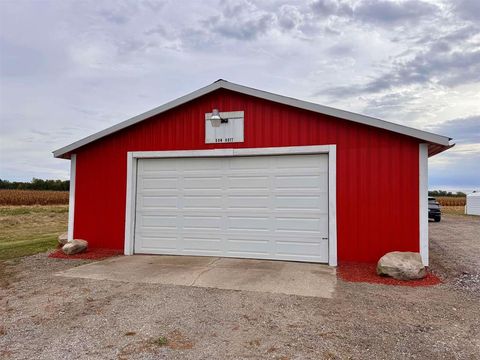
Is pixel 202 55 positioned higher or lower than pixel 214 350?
higher

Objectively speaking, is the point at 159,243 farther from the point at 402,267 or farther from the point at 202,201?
the point at 402,267

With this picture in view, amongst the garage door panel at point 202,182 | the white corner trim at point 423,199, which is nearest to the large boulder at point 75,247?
the garage door panel at point 202,182

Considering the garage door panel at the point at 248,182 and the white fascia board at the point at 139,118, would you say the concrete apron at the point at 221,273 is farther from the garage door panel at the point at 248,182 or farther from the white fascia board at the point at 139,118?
the white fascia board at the point at 139,118

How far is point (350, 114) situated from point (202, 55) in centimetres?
587

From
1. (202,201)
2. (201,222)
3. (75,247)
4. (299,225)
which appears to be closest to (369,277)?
(299,225)

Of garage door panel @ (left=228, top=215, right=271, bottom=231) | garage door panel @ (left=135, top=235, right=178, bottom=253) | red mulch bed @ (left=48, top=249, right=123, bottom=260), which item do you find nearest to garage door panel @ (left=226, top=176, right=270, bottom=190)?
garage door panel @ (left=228, top=215, right=271, bottom=231)

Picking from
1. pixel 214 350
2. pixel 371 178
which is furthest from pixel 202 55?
pixel 214 350

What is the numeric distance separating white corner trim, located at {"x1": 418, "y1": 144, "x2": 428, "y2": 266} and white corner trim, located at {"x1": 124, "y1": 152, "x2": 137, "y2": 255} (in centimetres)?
634

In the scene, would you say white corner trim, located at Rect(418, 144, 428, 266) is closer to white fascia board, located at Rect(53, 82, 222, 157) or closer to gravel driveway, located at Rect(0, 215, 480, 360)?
gravel driveway, located at Rect(0, 215, 480, 360)

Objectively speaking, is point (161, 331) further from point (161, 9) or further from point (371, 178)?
point (161, 9)

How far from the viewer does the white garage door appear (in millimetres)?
7109

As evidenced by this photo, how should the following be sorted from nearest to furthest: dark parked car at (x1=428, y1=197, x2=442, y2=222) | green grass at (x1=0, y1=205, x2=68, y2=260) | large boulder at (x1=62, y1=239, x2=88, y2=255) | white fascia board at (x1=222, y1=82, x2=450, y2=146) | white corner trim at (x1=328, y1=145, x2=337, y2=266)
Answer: white fascia board at (x1=222, y1=82, x2=450, y2=146), white corner trim at (x1=328, y1=145, x2=337, y2=266), large boulder at (x1=62, y1=239, x2=88, y2=255), green grass at (x1=0, y1=205, x2=68, y2=260), dark parked car at (x1=428, y1=197, x2=442, y2=222)

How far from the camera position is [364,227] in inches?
268

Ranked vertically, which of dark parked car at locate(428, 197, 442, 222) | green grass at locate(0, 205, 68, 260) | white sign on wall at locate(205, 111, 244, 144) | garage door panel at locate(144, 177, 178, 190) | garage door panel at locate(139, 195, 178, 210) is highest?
white sign on wall at locate(205, 111, 244, 144)
